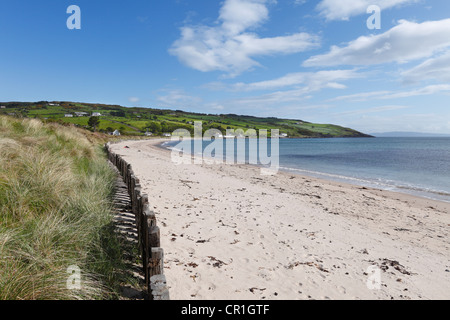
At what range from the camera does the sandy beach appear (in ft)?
13.7

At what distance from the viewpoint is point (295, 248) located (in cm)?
573

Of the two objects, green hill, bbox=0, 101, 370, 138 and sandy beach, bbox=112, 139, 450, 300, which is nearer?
sandy beach, bbox=112, 139, 450, 300

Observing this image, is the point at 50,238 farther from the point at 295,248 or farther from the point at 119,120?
the point at 119,120

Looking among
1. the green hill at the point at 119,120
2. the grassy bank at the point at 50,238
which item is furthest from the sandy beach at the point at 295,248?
the green hill at the point at 119,120

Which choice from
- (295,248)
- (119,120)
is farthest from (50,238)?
(119,120)

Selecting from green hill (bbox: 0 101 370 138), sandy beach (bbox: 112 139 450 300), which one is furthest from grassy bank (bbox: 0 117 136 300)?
green hill (bbox: 0 101 370 138)

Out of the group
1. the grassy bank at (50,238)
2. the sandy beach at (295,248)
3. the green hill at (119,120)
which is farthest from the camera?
the green hill at (119,120)

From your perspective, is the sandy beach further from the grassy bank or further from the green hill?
the green hill

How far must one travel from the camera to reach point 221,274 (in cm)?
439

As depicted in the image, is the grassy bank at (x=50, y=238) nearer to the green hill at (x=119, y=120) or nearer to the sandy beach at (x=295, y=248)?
the sandy beach at (x=295, y=248)

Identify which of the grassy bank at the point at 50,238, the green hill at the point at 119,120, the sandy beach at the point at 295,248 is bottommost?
the sandy beach at the point at 295,248

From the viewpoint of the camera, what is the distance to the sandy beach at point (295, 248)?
13.7 ft
